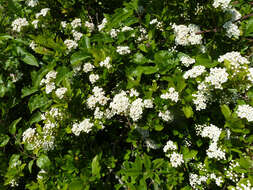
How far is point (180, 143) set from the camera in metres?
2.64

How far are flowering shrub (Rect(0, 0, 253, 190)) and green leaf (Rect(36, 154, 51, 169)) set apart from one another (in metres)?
0.01

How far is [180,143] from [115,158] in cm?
88

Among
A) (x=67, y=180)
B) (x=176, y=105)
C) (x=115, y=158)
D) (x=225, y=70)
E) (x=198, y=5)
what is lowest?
(x=115, y=158)

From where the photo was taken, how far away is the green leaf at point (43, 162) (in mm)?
2439

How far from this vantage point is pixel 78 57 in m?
2.45

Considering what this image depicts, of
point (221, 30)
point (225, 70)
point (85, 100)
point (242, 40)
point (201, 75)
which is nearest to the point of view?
point (225, 70)

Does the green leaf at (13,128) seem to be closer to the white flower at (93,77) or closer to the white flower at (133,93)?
the white flower at (93,77)

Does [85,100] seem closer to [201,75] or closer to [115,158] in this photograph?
[115,158]

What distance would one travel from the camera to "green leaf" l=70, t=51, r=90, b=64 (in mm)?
2426

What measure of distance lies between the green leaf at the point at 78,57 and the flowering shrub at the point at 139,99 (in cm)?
2

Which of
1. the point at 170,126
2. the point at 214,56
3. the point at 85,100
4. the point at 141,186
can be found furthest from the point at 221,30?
the point at 141,186

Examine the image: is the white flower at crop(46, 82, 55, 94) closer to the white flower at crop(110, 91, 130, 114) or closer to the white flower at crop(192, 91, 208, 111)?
the white flower at crop(110, 91, 130, 114)

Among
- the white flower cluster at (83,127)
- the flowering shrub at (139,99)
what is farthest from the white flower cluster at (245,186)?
the white flower cluster at (83,127)

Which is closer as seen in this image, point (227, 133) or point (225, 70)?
point (225, 70)
